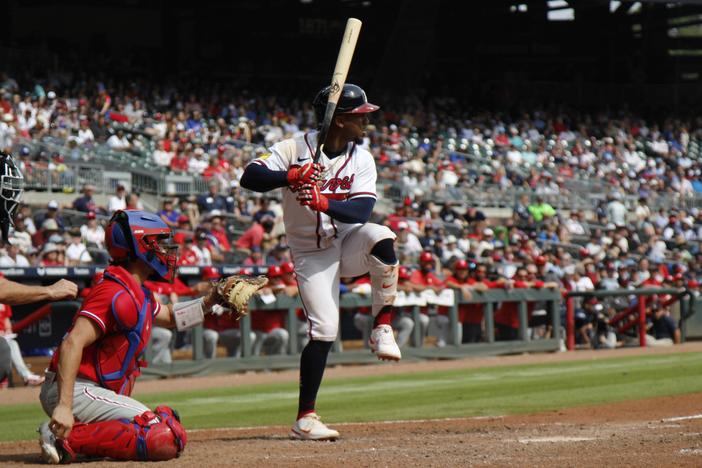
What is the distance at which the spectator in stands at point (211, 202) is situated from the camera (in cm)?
1817

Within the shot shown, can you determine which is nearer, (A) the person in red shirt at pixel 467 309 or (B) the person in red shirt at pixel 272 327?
(B) the person in red shirt at pixel 272 327

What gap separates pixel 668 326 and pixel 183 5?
1980 centimetres

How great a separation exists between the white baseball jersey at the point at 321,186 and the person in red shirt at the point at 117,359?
0.94m

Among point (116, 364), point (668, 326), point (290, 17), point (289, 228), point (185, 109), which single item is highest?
point (290, 17)

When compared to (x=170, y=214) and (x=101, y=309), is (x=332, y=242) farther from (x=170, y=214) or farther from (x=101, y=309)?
(x=170, y=214)

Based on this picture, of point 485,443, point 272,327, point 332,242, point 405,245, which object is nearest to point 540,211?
point 405,245

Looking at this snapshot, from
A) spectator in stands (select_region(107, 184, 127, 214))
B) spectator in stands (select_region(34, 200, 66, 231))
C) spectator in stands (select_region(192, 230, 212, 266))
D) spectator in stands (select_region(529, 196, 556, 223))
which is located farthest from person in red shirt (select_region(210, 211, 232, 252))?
spectator in stands (select_region(529, 196, 556, 223))

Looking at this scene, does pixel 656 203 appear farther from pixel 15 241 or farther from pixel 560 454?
pixel 560 454

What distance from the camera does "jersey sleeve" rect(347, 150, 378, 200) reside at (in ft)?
20.4

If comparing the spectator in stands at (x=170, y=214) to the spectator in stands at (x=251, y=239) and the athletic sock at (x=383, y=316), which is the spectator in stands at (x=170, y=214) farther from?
the athletic sock at (x=383, y=316)

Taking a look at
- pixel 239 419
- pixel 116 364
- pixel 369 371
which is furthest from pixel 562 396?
pixel 116 364

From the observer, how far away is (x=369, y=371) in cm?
1363

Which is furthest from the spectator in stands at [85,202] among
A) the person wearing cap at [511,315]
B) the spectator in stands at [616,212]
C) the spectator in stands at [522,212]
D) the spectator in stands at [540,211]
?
the spectator in stands at [616,212]

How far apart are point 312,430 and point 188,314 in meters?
0.98
